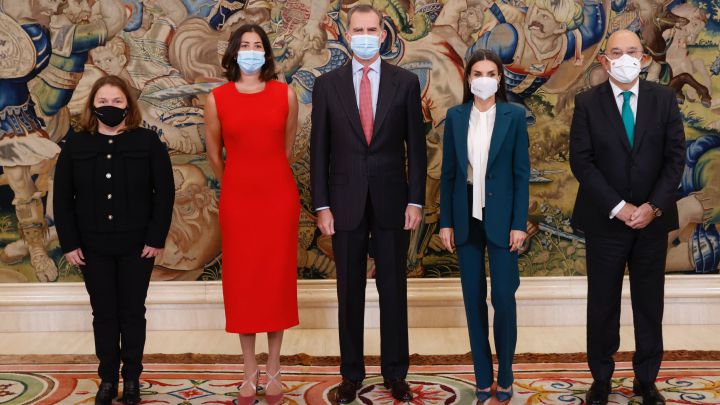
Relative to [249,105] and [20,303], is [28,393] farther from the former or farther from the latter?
[249,105]

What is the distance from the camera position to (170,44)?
5172 millimetres

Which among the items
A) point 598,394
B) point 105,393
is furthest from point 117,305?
point 598,394

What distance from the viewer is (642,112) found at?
3.72 m

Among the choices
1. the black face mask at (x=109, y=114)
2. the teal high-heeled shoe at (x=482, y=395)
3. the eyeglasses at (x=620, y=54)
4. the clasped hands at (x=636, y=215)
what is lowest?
the teal high-heeled shoe at (x=482, y=395)

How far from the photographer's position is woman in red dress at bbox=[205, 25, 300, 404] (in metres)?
3.87

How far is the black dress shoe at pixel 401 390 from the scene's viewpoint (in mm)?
3967

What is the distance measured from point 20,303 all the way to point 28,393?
1.32 meters

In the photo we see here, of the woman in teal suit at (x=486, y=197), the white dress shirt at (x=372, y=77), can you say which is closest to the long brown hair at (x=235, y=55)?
the white dress shirt at (x=372, y=77)

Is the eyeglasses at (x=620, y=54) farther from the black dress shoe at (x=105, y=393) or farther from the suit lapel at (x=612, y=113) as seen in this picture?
the black dress shoe at (x=105, y=393)

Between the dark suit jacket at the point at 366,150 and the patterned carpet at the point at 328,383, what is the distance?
34.6 inches

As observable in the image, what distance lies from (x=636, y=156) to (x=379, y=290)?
132 cm

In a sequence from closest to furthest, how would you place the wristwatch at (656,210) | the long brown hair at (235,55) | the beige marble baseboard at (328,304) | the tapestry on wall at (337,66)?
the wristwatch at (656,210) → the long brown hair at (235,55) → the tapestry on wall at (337,66) → the beige marble baseboard at (328,304)

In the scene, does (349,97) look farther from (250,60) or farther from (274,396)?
(274,396)

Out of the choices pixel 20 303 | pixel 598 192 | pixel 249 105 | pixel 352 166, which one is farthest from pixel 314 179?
pixel 20 303
